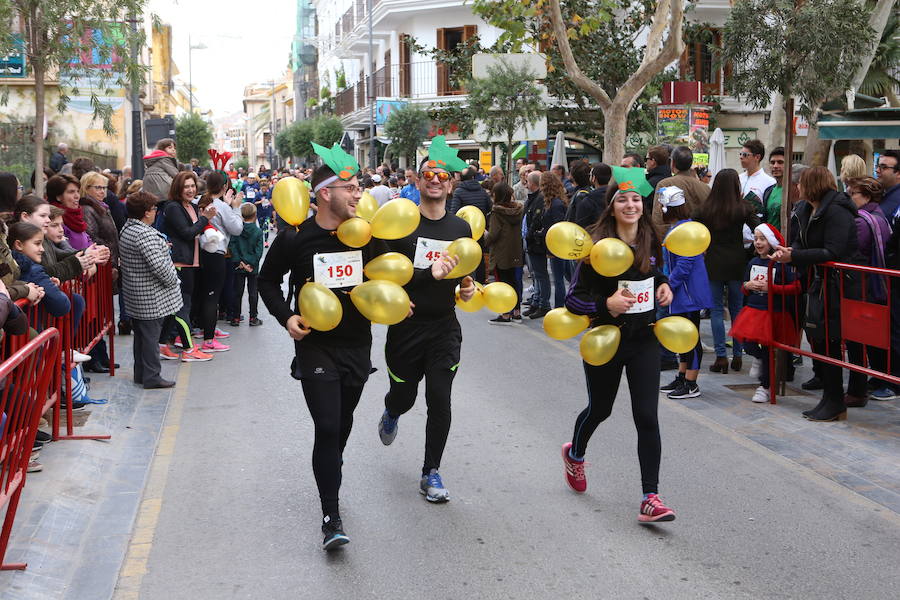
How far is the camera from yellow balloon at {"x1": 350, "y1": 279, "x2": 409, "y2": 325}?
491 cm

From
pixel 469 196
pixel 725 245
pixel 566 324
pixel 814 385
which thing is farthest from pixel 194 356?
pixel 814 385

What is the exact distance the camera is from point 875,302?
7.24 meters

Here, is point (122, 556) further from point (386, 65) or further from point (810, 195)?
point (386, 65)

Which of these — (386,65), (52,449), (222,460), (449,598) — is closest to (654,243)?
(449,598)

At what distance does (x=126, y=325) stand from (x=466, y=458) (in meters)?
6.31

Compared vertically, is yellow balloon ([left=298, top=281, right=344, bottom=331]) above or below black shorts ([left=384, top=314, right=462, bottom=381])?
above

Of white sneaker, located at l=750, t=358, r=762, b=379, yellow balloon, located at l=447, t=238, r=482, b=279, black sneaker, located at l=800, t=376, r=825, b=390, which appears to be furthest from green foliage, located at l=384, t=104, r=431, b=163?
yellow balloon, located at l=447, t=238, r=482, b=279

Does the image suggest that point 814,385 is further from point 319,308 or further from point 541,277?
point 319,308

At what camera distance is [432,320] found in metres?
5.71

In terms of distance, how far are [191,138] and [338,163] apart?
189 ft

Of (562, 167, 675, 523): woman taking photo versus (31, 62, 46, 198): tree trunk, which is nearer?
(562, 167, 675, 523): woman taking photo

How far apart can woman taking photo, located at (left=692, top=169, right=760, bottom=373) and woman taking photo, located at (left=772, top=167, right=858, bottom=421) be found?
50.4 inches

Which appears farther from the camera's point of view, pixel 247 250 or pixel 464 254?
pixel 247 250

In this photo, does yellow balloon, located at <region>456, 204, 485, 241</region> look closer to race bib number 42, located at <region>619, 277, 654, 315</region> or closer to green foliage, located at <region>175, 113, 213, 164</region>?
race bib number 42, located at <region>619, 277, 654, 315</region>
